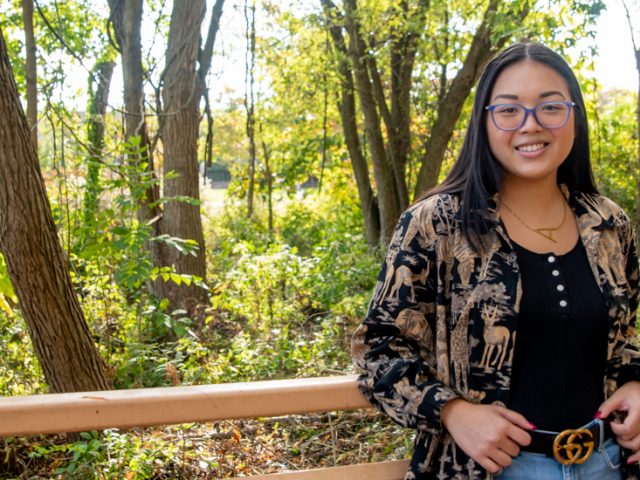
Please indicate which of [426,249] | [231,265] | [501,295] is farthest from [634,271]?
[231,265]

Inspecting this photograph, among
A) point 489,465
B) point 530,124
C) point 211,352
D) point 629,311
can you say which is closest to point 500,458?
point 489,465

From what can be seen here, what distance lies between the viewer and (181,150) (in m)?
7.55

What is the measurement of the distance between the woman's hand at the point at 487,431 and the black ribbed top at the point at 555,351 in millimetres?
53

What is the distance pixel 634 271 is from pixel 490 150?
478 mm

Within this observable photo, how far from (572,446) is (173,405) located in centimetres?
89

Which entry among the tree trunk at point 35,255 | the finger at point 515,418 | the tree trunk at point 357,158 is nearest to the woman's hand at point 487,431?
the finger at point 515,418

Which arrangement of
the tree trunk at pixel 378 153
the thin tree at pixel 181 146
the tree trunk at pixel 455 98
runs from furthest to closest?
the tree trunk at pixel 378 153 → the tree trunk at pixel 455 98 → the thin tree at pixel 181 146

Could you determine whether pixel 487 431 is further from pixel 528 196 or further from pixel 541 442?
pixel 528 196

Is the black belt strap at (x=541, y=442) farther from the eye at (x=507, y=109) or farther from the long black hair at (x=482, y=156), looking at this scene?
the eye at (x=507, y=109)

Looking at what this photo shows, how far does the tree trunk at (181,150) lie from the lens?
7207mm

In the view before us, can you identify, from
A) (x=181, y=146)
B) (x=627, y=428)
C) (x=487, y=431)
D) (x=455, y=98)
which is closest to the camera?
(x=487, y=431)

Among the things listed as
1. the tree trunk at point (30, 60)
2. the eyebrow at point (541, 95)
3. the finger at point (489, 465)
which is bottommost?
the finger at point (489, 465)

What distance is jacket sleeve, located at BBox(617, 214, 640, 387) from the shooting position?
1.73 metres

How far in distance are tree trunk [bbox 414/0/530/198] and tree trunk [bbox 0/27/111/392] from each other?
5895mm
